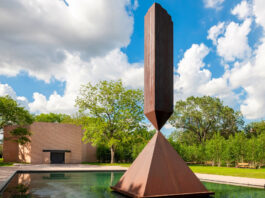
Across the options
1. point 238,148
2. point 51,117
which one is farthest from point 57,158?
point 51,117

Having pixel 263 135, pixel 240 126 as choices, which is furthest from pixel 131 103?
pixel 240 126

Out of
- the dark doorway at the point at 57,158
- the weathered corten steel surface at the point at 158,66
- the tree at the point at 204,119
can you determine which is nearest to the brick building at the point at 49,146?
the dark doorway at the point at 57,158

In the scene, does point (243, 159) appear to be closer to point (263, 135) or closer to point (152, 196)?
point (263, 135)

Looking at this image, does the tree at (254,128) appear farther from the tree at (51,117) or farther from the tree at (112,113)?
the tree at (51,117)

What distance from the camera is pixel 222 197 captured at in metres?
6.99

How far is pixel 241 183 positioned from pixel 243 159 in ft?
51.5

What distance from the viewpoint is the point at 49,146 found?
28297mm

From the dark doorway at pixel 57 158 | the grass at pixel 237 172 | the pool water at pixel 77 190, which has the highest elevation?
the pool water at pixel 77 190

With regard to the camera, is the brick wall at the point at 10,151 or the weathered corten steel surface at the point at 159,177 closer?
the weathered corten steel surface at the point at 159,177

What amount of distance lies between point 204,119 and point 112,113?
1402cm

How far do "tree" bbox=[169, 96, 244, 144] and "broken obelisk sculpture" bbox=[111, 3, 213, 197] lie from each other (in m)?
27.6

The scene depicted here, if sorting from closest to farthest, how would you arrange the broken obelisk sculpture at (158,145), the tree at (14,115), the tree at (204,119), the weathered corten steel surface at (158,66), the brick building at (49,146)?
the broken obelisk sculpture at (158,145) < the weathered corten steel surface at (158,66) < the tree at (14,115) < the brick building at (49,146) < the tree at (204,119)

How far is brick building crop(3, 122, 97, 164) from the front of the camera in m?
27.7

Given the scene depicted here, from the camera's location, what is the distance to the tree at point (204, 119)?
112 ft
